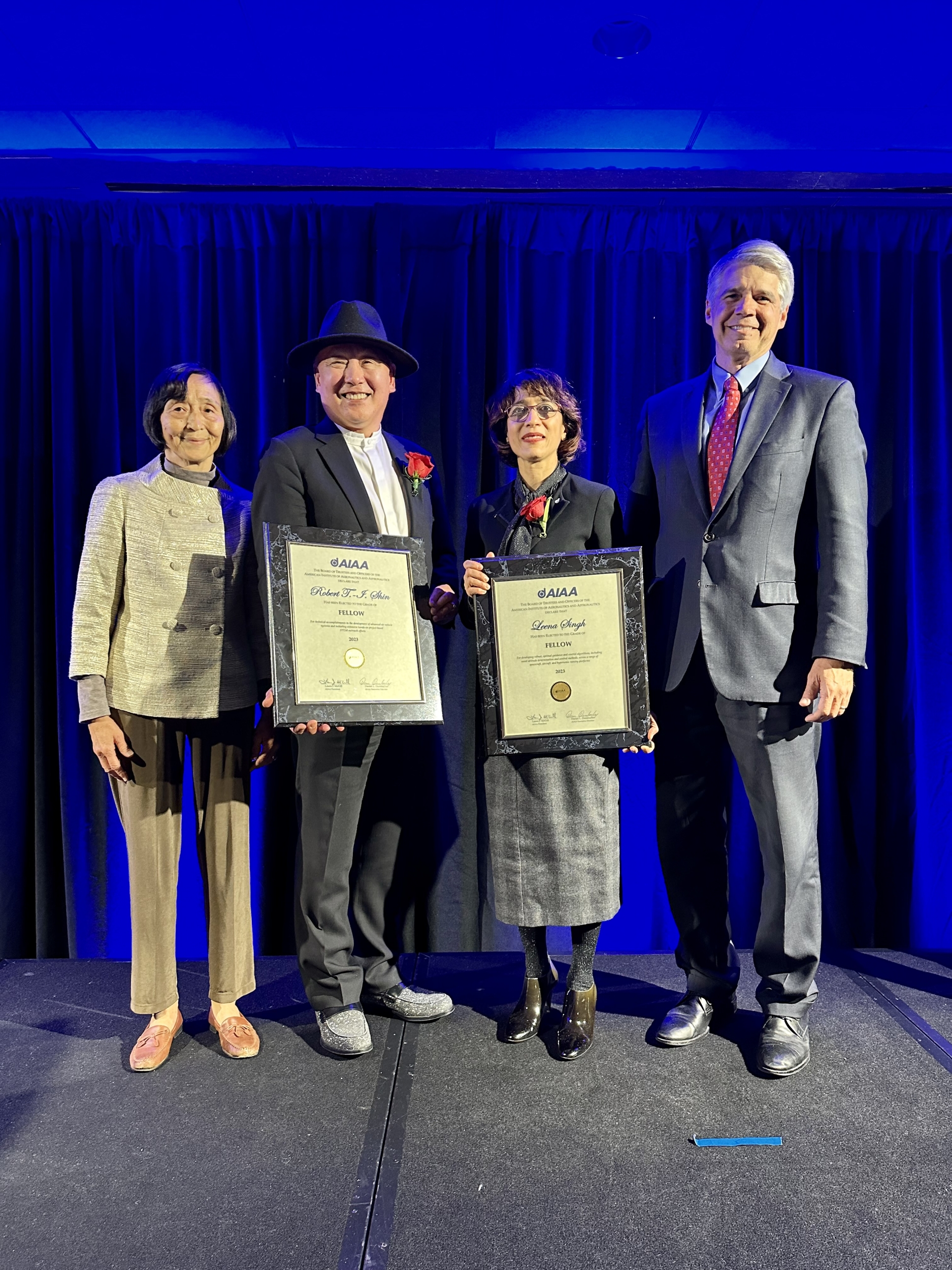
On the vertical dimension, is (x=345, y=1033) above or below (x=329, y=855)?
below

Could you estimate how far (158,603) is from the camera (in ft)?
6.68

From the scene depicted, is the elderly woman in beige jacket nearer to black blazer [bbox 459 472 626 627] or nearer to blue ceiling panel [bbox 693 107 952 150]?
black blazer [bbox 459 472 626 627]

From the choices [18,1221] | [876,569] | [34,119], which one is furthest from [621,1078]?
[34,119]

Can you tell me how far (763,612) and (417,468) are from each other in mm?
903

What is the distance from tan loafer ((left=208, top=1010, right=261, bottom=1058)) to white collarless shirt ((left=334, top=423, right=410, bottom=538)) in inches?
48.9

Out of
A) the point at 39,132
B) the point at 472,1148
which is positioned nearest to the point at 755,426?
the point at 472,1148

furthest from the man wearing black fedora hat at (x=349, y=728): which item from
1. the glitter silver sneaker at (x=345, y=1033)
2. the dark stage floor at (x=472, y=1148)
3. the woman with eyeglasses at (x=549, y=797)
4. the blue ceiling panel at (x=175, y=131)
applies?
the blue ceiling panel at (x=175, y=131)

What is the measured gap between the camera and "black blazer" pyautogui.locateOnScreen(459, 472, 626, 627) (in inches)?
81.2

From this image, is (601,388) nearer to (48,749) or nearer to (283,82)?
(283,82)

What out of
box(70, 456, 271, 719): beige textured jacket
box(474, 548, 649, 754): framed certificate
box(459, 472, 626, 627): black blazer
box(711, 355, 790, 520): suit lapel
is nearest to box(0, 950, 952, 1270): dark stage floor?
box(474, 548, 649, 754): framed certificate

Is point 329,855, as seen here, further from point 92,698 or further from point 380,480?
point 380,480

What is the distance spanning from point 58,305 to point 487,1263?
9.87 feet

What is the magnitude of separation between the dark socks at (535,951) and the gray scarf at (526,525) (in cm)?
92

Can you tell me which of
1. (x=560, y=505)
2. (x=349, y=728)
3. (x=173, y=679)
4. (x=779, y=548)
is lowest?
(x=349, y=728)
